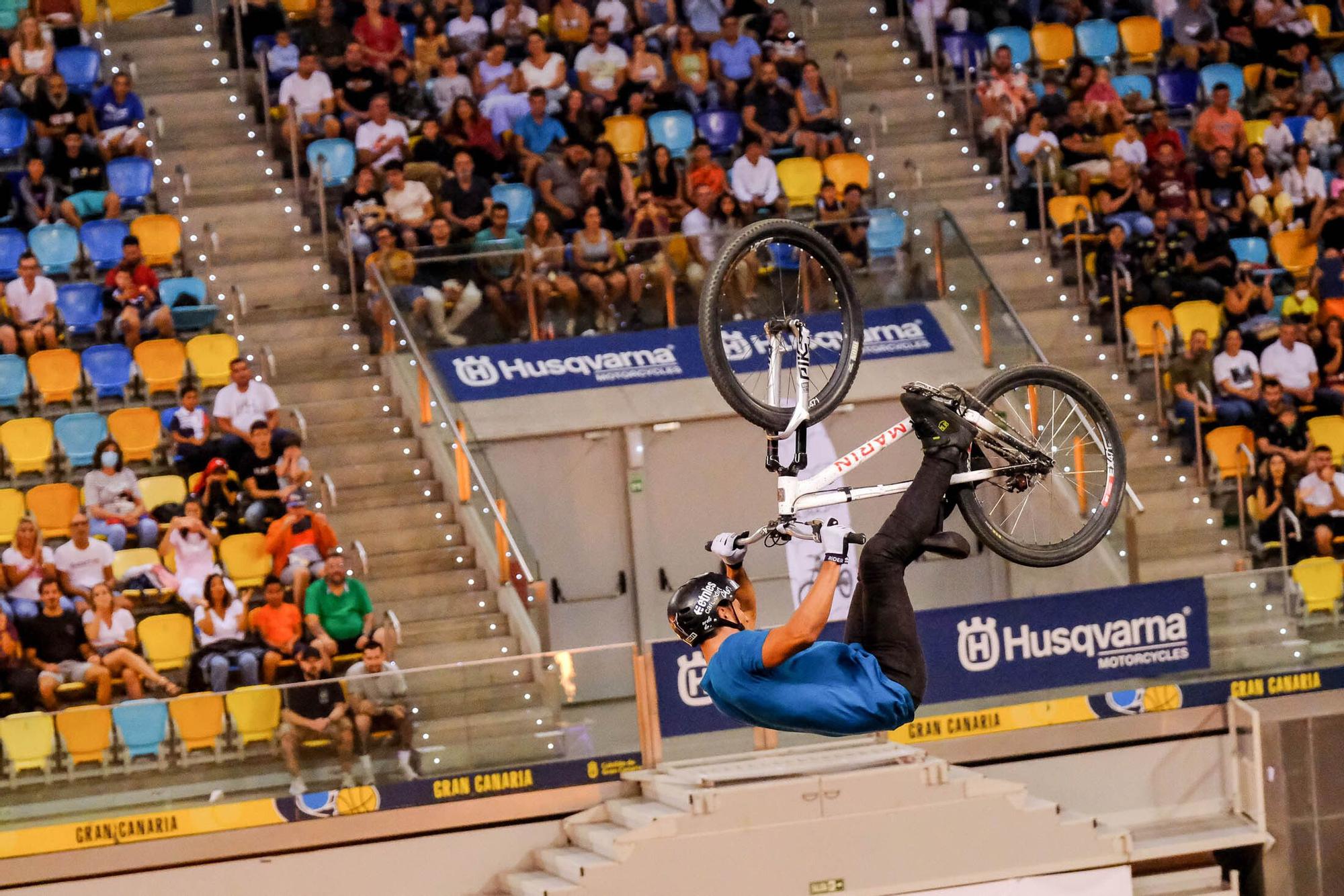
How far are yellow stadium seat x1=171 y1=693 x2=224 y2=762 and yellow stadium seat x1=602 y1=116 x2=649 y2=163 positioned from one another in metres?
6.24

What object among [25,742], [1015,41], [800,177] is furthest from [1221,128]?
[25,742]

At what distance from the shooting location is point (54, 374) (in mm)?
13523

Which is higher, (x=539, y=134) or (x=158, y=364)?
(x=539, y=134)

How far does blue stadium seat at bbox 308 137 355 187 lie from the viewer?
48.7ft

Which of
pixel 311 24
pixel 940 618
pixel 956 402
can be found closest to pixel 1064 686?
pixel 940 618

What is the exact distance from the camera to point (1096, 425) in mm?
8016

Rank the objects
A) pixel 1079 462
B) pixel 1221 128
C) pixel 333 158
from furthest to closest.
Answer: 1. pixel 1221 128
2. pixel 333 158
3. pixel 1079 462

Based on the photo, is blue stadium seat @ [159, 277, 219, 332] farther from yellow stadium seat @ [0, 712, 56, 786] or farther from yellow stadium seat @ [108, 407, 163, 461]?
yellow stadium seat @ [0, 712, 56, 786]

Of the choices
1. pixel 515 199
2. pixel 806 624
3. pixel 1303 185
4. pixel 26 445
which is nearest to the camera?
pixel 806 624

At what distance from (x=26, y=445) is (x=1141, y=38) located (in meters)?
10.1

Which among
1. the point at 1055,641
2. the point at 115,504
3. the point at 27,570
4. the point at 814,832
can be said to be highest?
the point at 115,504

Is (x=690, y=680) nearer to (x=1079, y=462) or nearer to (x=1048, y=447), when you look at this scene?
(x=1079, y=462)

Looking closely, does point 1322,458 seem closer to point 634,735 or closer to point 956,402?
point 634,735

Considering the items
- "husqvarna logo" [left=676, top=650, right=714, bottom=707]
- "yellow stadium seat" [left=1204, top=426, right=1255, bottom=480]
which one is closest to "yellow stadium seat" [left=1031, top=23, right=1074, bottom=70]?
"yellow stadium seat" [left=1204, top=426, right=1255, bottom=480]
